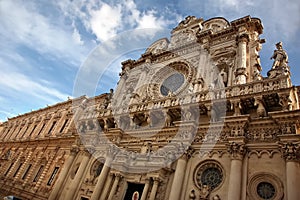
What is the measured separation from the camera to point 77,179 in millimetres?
14883

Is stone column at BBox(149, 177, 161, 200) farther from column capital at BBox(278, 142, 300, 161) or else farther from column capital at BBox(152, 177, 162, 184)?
column capital at BBox(278, 142, 300, 161)

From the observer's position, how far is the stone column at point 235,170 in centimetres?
840

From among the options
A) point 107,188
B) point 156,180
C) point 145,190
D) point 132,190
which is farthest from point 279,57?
point 107,188

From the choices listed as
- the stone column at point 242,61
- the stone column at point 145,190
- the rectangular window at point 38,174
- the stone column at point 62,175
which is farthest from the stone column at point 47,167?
the stone column at point 242,61

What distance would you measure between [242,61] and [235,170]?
23.1 ft

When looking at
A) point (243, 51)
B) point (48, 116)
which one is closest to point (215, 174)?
point (243, 51)

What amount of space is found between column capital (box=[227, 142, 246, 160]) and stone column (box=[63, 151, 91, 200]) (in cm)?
1032

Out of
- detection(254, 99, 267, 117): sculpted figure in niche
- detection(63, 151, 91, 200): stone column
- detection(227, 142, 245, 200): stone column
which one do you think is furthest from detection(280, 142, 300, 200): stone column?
detection(63, 151, 91, 200): stone column

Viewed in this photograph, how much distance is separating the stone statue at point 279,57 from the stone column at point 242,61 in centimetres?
158

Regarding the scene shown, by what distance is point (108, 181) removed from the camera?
12758 mm

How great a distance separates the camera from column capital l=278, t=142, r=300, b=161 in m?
7.95

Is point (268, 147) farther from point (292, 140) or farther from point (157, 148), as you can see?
point (157, 148)

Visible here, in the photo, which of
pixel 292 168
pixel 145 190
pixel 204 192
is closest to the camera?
pixel 292 168

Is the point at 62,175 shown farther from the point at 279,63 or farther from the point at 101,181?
the point at 279,63
